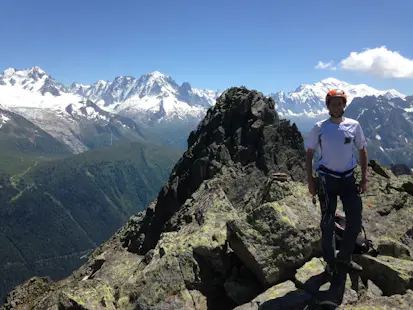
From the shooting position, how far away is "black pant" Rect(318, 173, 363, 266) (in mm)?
13840

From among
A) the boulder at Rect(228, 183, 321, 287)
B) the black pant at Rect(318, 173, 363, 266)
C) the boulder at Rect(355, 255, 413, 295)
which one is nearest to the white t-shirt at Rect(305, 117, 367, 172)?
the black pant at Rect(318, 173, 363, 266)

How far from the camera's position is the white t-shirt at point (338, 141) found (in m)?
13.6

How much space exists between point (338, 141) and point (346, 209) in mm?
2876

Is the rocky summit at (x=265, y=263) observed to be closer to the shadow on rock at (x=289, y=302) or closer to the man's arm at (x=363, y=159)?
the shadow on rock at (x=289, y=302)

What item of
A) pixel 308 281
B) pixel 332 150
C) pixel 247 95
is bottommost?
pixel 308 281

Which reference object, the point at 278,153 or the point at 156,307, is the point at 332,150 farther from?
the point at 278,153

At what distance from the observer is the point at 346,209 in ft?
46.4

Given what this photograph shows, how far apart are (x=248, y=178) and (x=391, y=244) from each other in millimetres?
29543

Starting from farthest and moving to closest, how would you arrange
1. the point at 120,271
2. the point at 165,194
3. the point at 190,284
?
1. the point at 165,194
2. the point at 120,271
3. the point at 190,284

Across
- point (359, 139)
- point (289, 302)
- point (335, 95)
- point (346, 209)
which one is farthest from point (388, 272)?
point (335, 95)

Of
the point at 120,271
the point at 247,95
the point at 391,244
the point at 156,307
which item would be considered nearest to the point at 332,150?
the point at 391,244

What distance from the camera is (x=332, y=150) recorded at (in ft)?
45.0

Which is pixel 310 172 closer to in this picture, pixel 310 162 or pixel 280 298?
pixel 310 162

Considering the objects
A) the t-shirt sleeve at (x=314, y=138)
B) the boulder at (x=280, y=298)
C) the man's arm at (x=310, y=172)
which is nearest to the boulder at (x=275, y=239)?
the boulder at (x=280, y=298)
